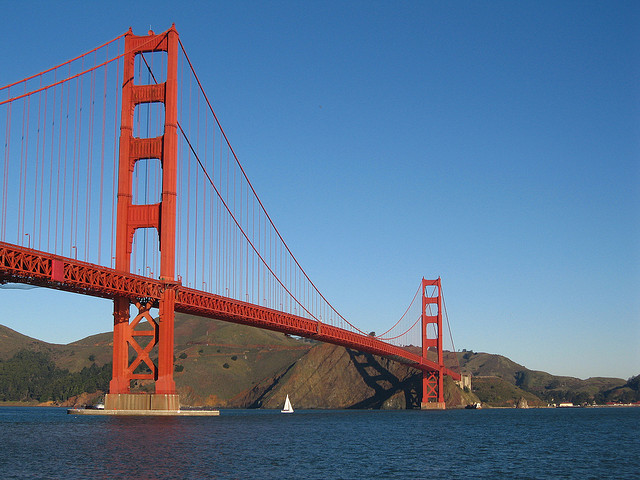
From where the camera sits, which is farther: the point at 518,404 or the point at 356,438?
the point at 518,404

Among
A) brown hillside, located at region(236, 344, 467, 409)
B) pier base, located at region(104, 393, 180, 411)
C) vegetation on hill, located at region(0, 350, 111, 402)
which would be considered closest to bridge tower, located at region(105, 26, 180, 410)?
pier base, located at region(104, 393, 180, 411)

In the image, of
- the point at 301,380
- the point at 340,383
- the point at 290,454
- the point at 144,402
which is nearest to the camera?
the point at 290,454

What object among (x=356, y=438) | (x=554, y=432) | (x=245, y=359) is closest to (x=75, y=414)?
(x=356, y=438)

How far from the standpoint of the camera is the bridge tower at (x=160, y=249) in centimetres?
5941

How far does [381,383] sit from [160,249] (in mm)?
86892

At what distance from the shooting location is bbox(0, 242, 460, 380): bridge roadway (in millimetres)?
47250

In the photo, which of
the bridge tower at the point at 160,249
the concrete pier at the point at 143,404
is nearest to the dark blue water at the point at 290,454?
the concrete pier at the point at 143,404

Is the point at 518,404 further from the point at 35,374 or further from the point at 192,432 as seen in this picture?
the point at 192,432

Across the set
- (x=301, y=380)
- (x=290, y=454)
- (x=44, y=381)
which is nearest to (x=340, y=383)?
(x=301, y=380)

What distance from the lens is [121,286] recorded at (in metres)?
56.0

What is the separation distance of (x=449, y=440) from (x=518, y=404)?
11093 cm

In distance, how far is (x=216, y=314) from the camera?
65.9 m

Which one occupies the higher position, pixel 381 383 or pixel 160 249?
pixel 160 249

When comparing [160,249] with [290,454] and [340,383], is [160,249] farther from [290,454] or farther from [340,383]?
[340,383]
